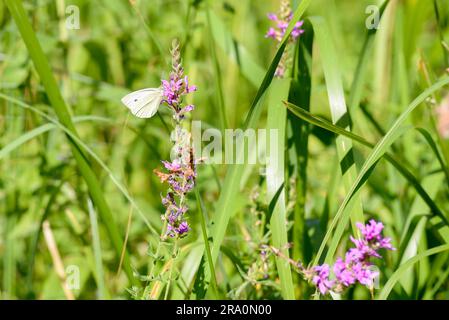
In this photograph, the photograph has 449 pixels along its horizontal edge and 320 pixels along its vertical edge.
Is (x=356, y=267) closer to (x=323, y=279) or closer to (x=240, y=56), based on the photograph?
(x=323, y=279)

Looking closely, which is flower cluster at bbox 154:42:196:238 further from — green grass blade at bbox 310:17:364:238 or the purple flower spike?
green grass blade at bbox 310:17:364:238

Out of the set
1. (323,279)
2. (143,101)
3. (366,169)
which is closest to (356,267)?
(323,279)

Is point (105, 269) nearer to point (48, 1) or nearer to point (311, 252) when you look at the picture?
point (311, 252)

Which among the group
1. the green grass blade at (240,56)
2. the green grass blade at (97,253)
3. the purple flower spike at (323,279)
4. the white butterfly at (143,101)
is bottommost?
the purple flower spike at (323,279)

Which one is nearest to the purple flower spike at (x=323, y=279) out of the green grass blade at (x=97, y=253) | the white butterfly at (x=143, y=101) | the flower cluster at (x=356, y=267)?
the flower cluster at (x=356, y=267)

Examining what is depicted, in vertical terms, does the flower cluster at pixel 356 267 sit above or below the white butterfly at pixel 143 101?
below

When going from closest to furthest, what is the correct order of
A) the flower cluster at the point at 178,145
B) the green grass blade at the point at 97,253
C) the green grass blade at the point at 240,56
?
the flower cluster at the point at 178,145, the green grass blade at the point at 97,253, the green grass blade at the point at 240,56

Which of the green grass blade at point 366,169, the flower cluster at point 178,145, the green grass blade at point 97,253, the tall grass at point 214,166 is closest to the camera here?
the flower cluster at point 178,145

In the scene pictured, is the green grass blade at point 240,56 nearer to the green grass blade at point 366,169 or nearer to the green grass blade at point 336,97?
the green grass blade at point 336,97

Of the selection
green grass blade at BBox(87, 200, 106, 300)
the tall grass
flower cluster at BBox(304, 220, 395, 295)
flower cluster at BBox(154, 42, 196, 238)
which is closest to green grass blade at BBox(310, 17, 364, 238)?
the tall grass
